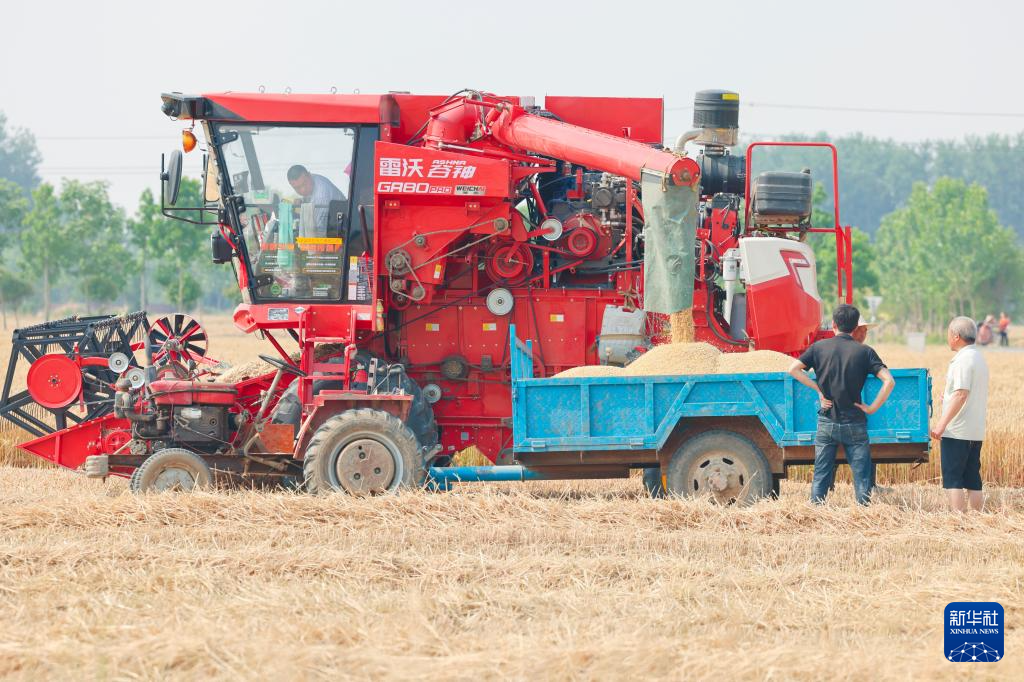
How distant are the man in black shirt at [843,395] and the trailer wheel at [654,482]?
1.33 metres

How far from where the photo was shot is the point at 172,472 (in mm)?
9641

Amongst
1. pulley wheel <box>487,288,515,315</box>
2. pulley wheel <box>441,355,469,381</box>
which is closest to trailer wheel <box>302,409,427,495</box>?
pulley wheel <box>441,355,469,381</box>

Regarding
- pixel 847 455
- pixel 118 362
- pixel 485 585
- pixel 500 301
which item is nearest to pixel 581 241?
pixel 500 301

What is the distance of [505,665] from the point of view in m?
5.09

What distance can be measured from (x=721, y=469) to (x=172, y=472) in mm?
4304

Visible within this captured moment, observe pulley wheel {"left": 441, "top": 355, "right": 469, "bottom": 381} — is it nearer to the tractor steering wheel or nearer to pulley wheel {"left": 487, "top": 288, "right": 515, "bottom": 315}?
pulley wheel {"left": 487, "top": 288, "right": 515, "bottom": 315}

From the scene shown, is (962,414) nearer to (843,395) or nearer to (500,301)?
(843,395)

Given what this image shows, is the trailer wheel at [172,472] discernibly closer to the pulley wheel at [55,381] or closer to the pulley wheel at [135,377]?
the pulley wheel at [135,377]

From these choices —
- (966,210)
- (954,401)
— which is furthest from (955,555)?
(966,210)

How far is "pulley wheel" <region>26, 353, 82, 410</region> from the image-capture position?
10.3 m

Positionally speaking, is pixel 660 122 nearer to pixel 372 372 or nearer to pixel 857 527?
pixel 372 372

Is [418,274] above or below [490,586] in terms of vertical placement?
above

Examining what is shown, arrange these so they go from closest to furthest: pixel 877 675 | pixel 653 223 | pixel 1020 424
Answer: pixel 877 675 < pixel 653 223 < pixel 1020 424

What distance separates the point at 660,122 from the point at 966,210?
189 feet
